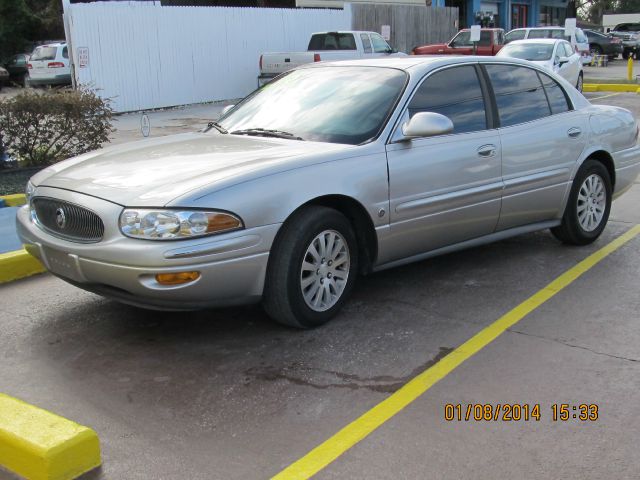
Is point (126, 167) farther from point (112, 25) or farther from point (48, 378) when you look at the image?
point (112, 25)

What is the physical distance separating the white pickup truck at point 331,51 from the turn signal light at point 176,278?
16264 mm

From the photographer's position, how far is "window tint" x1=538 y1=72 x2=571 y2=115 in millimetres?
6371

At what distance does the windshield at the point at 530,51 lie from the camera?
19391 mm

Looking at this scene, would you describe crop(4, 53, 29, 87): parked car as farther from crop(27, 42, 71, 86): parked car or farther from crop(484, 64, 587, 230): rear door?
crop(484, 64, 587, 230): rear door

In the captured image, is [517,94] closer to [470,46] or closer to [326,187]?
[326,187]

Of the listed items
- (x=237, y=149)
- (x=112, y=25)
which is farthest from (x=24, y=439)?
(x=112, y=25)

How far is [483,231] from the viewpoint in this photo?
5.77 meters

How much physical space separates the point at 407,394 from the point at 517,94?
3099 mm

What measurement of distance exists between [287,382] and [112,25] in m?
16.0

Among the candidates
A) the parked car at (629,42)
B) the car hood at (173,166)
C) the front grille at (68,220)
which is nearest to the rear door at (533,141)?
the car hood at (173,166)

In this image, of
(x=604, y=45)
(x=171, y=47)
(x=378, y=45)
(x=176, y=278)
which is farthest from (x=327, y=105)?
(x=604, y=45)

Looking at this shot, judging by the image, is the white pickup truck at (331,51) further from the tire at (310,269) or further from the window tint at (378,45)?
the tire at (310,269)

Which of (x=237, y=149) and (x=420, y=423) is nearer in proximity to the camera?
(x=420, y=423)

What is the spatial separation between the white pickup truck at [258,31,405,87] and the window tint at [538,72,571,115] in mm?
13812
